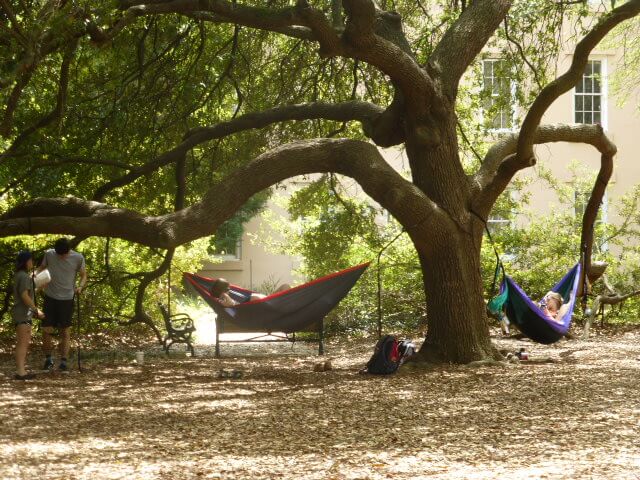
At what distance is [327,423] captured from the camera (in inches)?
235

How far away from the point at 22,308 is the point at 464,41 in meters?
4.71

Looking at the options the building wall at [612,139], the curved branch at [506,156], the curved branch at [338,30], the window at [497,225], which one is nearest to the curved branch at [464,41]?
the curved branch at [338,30]

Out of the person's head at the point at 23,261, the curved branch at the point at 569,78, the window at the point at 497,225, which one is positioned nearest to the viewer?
the curved branch at the point at 569,78

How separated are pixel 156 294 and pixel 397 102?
658 centimetres

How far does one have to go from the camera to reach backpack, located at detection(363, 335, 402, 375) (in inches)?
332

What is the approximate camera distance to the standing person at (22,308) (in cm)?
838

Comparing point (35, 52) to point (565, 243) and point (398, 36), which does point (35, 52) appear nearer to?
point (398, 36)

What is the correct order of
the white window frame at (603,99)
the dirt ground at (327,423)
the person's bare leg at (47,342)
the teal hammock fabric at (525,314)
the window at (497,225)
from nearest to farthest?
the dirt ground at (327,423), the teal hammock fabric at (525,314), the person's bare leg at (47,342), the window at (497,225), the white window frame at (603,99)

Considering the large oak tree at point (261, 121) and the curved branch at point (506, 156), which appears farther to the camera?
the curved branch at point (506, 156)

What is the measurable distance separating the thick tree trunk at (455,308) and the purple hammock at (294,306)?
1085 mm

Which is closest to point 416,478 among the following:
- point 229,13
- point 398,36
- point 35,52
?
point 35,52

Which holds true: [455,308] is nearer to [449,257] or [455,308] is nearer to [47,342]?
[449,257]

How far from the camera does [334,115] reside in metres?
9.85

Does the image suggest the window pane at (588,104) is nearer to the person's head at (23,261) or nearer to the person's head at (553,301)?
the person's head at (553,301)
